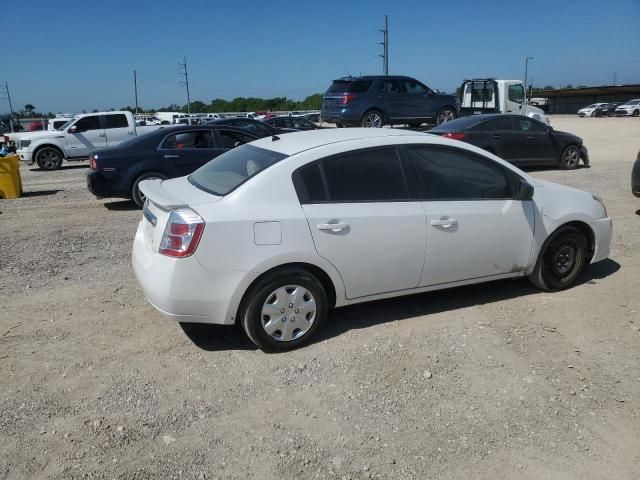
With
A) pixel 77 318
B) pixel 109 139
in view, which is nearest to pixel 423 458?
pixel 77 318

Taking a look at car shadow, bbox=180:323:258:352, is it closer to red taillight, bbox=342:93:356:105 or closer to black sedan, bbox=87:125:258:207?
black sedan, bbox=87:125:258:207

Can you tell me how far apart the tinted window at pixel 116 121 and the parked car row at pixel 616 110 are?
47828mm

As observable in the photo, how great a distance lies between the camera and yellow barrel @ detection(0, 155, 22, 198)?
11312 millimetres

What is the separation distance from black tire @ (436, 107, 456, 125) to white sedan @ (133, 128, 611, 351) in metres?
14.9

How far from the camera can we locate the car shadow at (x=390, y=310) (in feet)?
14.3

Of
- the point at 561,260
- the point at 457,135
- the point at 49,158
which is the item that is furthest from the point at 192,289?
the point at 49,158

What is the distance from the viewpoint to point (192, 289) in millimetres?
3771

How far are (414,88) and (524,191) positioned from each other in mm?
14833

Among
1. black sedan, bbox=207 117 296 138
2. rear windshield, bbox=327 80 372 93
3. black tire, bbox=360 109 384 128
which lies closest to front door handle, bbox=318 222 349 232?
black sedan, bbox=207 117 296 138

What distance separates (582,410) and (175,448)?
2384 mm

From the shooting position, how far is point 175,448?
306 centimetres

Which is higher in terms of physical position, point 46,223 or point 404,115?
point 404,115

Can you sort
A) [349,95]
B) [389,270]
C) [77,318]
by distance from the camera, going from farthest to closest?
[349,95] → [77,318] → [389,270]

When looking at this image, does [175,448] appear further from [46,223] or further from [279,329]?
[46,223]
